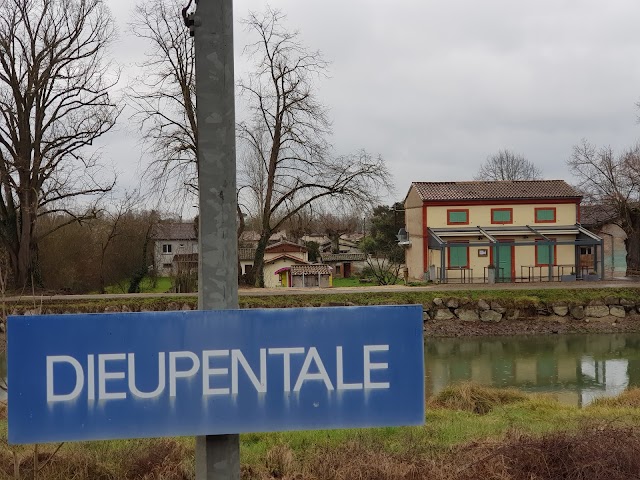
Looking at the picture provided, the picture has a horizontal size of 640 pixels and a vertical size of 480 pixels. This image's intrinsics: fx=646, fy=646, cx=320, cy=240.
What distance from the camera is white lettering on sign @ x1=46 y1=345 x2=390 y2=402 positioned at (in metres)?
3.03

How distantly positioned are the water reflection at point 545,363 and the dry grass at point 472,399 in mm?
1754

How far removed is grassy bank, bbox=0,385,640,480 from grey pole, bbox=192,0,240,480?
6.28 feet

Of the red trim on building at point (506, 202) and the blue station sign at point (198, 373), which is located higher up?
the red trim on building at point (506, 202)

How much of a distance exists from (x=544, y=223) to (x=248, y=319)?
1303 inches

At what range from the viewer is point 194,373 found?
121 inches

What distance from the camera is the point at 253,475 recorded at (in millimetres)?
5008

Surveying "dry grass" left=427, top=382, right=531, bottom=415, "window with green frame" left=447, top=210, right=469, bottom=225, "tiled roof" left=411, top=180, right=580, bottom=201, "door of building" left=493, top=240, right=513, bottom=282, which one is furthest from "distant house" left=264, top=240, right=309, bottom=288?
"dry grass" left=427, top=382, right=531, bottom=415

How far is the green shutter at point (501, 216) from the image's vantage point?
111 ft

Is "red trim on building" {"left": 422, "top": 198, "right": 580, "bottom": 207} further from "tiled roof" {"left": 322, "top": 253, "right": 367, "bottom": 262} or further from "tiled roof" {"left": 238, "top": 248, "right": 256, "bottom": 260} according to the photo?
"tiled roof" {"left": 322, "top": 253, "right": 367, "bottom": 262}

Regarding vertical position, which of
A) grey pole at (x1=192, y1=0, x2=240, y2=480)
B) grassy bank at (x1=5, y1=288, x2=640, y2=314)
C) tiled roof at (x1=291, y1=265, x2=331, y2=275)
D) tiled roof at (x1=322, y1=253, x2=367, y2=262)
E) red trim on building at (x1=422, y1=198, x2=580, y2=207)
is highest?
red trim on building at (x1=422, y1=198, x2=580, y2=207)

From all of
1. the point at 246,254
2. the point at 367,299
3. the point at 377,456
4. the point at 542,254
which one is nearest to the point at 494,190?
the point at 542,254

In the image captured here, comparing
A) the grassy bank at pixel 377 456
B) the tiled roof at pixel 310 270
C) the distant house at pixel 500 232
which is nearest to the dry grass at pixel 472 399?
the grassy bank at pixel 377 456

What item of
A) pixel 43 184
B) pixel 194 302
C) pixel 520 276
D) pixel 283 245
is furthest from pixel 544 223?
pixel 43 184

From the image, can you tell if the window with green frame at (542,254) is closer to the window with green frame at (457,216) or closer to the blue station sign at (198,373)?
the window with green frame at (457,216)
